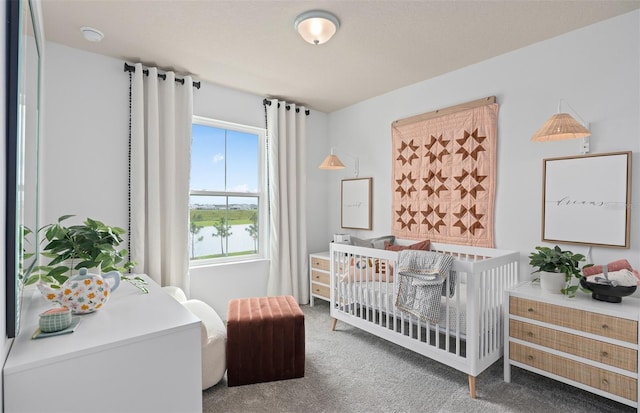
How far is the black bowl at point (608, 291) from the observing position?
1.75 metres

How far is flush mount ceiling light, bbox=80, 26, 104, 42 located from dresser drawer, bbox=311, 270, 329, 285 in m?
2.84

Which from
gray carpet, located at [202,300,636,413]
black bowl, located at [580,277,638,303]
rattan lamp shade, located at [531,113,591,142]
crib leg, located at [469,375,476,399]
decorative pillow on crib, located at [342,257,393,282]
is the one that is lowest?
gray carpet, located at [202,300,636,413]

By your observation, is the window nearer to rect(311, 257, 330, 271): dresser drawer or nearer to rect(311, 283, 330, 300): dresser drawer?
rect(311, 257, 330, 271): dresser drawer

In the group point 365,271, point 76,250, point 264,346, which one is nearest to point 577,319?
point 365,271

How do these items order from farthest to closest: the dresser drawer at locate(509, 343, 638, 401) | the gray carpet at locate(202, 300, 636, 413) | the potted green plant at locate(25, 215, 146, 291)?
the gray carpet at locate(202, 300, 636, 413) → the dresser drawer at locate(509, 343, 638, 401) → the potted green plant at locate(25, 215, 146, 291)

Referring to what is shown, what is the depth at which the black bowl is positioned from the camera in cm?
175

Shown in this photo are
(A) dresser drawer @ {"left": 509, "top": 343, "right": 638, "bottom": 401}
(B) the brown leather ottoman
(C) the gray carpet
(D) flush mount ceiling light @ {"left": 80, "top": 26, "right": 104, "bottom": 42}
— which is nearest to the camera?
(A) dresser drawer @ {"left": 509, "top": 343, "right": 638, "bottom": 401}

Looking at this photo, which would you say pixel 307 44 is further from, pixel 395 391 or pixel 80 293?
pixel 395 391

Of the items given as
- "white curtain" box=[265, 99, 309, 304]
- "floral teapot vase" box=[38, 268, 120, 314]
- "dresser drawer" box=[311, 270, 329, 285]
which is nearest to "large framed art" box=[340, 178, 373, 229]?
"white curtain" box=[265, 99, 309, 304]

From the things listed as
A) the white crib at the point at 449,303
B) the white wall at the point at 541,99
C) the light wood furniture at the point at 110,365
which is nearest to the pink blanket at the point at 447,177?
the white wall at the point at 541,99

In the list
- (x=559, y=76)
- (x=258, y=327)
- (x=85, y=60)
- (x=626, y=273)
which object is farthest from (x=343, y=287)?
(x=85, y=60)

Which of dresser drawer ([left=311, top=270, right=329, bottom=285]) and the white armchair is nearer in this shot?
the white armchair

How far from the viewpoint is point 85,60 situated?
8.30 feet

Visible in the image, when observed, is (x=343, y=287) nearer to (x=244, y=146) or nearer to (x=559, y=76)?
(x=244, y=146)
